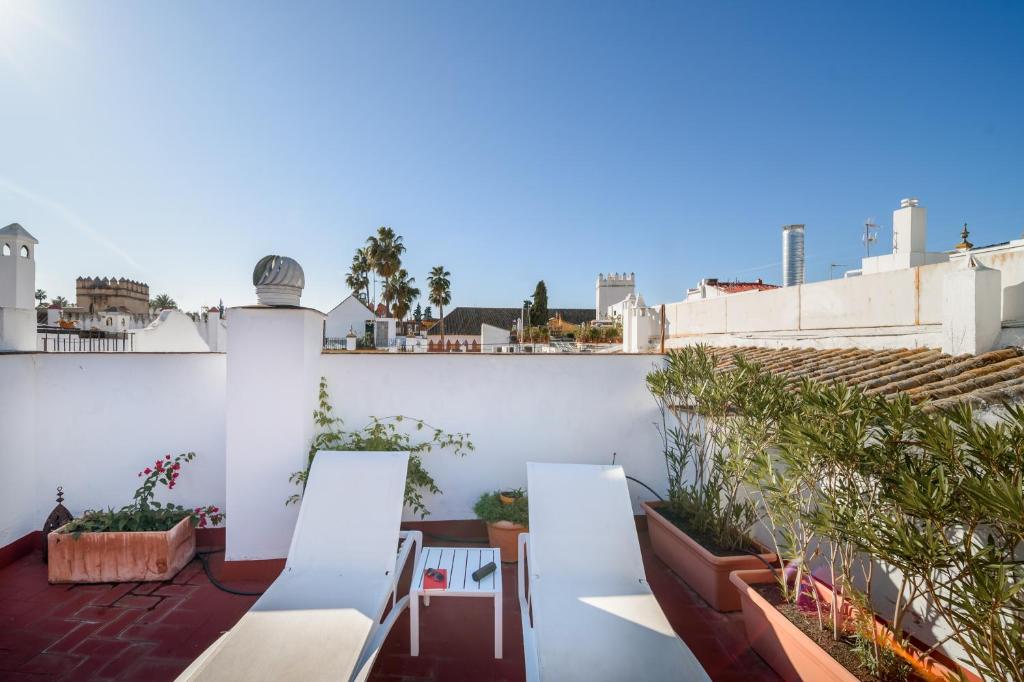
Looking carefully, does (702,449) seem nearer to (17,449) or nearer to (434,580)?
(434,580)

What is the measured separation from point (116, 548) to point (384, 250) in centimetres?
3062

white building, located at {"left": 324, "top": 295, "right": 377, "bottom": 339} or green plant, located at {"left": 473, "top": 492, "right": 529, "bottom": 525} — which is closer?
green plant, located at {"left": 473, "top": 492, "right": 529, "bottom": 525}

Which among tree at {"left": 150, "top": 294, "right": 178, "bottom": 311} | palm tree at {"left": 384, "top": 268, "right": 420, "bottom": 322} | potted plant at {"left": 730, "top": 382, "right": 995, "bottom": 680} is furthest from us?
tree at {"left": 150, "top": 294, "right": 178, "bottom": 311}

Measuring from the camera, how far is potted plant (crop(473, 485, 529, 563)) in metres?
3.99

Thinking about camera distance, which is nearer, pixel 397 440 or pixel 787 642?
pixel 787 642

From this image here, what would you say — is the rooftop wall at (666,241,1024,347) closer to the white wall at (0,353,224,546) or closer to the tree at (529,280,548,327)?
the white wall at (0,353,224,546)

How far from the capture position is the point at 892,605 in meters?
2.91

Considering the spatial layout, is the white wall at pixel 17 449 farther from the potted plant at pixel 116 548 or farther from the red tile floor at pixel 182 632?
the potted plant at pixel 116 548

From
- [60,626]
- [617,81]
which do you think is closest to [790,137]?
[617,81]

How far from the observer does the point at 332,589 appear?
9.43 feet

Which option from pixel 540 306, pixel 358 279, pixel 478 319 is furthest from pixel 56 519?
pixel 540 306

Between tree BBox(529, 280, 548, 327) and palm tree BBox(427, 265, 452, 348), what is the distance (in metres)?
9.88

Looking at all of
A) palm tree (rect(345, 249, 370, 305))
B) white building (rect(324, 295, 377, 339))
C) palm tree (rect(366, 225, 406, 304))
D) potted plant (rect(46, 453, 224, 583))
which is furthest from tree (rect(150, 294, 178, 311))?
potted plant (rect(46, 453, 224, 583))

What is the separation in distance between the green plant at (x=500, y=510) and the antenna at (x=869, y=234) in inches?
370
